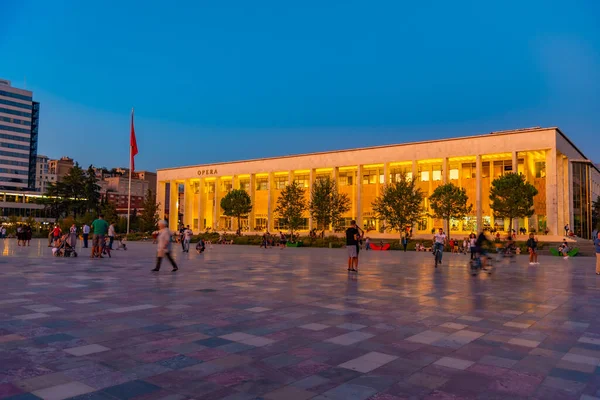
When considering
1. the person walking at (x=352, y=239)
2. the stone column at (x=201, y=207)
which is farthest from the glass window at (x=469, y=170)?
the stone column at (x=201, y=207)

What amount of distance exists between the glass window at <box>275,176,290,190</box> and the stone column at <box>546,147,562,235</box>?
133ft

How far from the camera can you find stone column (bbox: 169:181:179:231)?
8869 cm

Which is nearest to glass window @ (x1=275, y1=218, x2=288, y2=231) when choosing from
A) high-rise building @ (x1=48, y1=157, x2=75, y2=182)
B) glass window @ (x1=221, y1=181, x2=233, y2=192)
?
glass window @ (x1=221, y1=181, x2=233, y2=192)

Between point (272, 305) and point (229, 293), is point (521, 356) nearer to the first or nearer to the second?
point (272, 305)

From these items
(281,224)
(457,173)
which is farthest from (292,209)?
(457,173)

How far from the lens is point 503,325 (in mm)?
7430

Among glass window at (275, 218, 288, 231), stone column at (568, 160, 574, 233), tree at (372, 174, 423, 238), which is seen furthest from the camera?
glass window at (275, 218, 288, 231)

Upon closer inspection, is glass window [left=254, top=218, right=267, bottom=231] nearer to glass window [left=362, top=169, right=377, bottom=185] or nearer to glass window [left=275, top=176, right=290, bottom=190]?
glass window [left=275, top=176, right=290, bottom=190]

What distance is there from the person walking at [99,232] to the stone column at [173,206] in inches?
2659

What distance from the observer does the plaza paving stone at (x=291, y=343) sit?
4.26 meters

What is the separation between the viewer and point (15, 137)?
458ft

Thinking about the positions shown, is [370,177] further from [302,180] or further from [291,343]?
[291,343]

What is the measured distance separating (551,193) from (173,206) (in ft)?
229

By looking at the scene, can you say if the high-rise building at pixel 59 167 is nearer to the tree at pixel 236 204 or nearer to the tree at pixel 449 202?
the tree at pixel 236 204
